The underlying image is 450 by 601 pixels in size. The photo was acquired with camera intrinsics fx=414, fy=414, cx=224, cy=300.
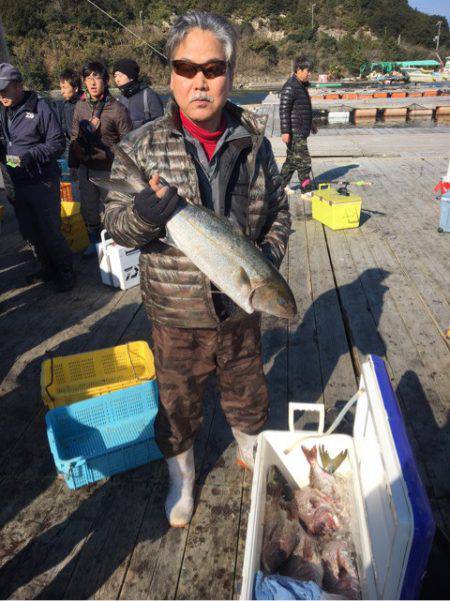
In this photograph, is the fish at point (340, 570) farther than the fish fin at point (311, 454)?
No

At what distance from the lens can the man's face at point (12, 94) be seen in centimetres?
496

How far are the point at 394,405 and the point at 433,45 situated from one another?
15655 cm

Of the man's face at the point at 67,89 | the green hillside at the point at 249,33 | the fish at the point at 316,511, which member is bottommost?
the fish at the point at 316,511

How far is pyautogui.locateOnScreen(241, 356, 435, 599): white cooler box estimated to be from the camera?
1.51 metres

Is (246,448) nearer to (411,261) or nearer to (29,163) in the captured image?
(29,163)

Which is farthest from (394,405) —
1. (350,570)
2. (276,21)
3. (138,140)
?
(276,21)

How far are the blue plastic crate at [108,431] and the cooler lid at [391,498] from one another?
5.14ft

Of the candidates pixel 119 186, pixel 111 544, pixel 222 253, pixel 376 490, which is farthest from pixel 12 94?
pixel 376 490

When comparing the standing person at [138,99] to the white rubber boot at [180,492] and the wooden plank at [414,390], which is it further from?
the white rubber boot at [180,492]

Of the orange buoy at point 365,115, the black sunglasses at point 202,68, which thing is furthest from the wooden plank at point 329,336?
the orange buoy at point 365,115

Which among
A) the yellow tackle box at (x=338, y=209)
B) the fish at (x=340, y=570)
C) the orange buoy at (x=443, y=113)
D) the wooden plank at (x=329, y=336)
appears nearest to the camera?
the fish at (x=340, y=570)

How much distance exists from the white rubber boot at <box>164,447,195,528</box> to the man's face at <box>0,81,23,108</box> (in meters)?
4.77

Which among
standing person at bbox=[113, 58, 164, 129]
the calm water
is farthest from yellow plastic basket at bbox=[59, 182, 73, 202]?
the calm water

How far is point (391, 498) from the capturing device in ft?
5.38
